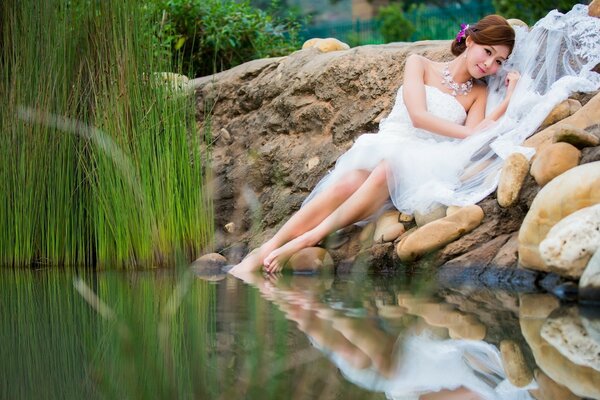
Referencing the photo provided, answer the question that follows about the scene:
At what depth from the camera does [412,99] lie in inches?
197

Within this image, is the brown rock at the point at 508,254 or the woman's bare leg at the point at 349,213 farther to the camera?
the woman's bare leg at the point at 349,213

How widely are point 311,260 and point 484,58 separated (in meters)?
1.36

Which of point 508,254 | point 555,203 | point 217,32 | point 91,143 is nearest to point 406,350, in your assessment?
point 555,203

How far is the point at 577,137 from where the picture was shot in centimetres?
397

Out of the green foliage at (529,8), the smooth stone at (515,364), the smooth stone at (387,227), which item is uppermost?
the green foliage at (529,8)

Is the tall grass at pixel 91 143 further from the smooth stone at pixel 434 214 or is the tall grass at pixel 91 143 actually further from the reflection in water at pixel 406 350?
the reflection in water at pixel 406 350

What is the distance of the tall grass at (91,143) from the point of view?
16.2ft

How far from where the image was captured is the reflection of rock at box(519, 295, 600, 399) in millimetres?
1765

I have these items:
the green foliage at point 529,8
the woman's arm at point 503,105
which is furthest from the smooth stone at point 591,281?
the green foliage at point 529,8

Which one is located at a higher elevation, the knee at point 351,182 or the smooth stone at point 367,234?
the knee at point 351,182

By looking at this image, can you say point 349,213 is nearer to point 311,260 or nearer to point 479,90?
point 311,260

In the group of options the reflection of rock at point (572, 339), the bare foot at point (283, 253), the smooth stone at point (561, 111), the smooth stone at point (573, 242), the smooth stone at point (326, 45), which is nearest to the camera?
the reflection of rock at point (572, 339)

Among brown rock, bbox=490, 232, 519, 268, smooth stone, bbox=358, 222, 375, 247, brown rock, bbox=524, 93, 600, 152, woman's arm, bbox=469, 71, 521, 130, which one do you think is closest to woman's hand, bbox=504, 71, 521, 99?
woman's arm, bbox=469, 71, 521, 130

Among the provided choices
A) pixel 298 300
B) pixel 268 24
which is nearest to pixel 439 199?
pixel 298 300
